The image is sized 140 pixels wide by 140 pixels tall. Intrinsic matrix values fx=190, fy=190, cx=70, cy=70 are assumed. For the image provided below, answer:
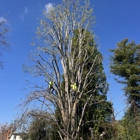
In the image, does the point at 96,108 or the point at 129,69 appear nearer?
the point at 96,108

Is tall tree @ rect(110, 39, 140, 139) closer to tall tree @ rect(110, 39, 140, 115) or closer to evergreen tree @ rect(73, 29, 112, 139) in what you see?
tall tree @ rect(110, 39, 140, 115)

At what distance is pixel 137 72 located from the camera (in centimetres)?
1798

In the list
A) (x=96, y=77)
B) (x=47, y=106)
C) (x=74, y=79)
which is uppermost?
(x=96, y=77)

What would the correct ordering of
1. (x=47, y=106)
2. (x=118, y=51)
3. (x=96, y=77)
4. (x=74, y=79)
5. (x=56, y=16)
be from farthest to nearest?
1. (x=118, y=51)
2. (x=96, y=77)
3. (x=56, y=16)
4. (x=74, y=79)
5. (x=47, y=106)

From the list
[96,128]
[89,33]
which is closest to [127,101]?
[96,128]

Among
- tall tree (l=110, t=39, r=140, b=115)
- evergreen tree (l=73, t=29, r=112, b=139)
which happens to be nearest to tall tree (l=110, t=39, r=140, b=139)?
tall tree (l=110, t=39, r=140, b=115)

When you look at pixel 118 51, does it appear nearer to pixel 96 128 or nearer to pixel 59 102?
pixel 96 128

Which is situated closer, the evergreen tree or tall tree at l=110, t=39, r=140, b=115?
the evergreen tree

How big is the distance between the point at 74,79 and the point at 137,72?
8.51 m

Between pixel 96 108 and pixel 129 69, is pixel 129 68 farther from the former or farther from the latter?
pixel 96 108

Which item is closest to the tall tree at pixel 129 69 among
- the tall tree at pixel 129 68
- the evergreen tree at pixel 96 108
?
the tall tree at pixel 129 68

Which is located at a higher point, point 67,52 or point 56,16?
point 56,16

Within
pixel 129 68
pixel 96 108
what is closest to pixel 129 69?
pixel 129 68

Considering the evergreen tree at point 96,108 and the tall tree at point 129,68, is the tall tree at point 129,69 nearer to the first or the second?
the tall tree at point 129,68
